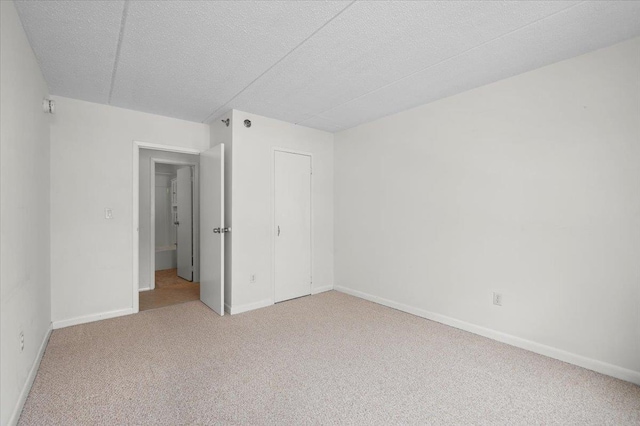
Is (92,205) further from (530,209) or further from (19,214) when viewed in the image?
(530,209)

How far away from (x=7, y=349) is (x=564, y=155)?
392 cm

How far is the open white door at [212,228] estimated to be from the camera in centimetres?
341

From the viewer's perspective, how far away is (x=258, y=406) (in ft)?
5.94

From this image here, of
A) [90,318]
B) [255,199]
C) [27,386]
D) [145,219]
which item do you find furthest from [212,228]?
[27,386]

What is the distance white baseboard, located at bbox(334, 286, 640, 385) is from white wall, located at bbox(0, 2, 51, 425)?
3327mm

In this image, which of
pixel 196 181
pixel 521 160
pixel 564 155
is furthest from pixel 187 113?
pixel 564 155

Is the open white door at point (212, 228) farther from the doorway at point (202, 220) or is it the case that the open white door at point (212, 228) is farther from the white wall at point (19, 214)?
the white wall at point (19, 214)

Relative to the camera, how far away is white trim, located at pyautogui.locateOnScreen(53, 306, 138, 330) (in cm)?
301

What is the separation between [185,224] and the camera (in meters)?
5.42

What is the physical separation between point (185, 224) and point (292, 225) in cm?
246

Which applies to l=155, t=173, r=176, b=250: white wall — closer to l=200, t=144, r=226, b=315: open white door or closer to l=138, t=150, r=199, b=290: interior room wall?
l=138, t=150, r=199, b=290: interior room wall

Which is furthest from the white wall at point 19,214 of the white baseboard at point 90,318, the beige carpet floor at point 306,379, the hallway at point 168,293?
the hallway at point 168,293

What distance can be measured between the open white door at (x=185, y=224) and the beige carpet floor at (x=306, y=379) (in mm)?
2185

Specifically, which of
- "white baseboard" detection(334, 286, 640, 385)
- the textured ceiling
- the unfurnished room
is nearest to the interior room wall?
the unfurnished room
